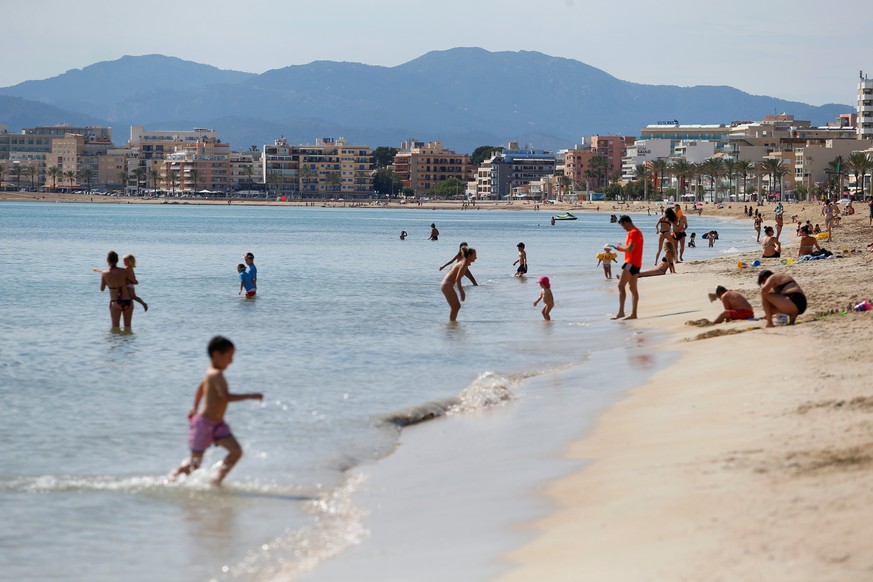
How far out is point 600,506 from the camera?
25.1 feet

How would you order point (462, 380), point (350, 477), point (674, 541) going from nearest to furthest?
point (674, 541), point (350, 477), point (462, 380)

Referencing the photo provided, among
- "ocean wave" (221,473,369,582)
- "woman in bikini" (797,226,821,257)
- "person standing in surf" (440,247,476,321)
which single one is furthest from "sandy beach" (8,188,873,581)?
"woman in bikini" (797,226,821,257)

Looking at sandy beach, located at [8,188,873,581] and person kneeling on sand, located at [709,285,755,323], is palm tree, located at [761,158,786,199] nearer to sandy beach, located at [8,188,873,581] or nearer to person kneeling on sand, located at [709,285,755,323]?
person kneeling on sand, located at [709,285,755,323]

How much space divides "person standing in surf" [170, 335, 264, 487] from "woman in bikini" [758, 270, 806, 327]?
8.81 m

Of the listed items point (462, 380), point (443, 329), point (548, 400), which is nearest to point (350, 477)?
point (548, 400)

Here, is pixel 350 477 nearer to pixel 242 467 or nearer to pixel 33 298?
pixel 242 467

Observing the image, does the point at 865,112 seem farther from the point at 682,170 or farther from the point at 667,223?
the point at 667,223

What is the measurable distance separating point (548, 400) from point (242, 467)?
4191 mm

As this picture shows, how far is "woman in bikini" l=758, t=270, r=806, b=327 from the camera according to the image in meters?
15.3

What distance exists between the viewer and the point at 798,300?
15.4m

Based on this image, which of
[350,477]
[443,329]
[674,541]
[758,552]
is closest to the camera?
[758,552]

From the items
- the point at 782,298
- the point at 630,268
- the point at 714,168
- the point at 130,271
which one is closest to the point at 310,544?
the point at 782,298

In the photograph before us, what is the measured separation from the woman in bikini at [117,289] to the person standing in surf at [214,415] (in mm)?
10005

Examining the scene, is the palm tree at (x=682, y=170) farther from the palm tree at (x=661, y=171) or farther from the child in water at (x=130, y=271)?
the child in water at (x=130, y=271)
